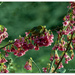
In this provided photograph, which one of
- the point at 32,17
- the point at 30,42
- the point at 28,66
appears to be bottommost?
the point at 28,66

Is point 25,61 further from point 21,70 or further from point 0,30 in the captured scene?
point 0,30

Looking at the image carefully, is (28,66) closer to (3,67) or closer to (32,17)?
(3,67)

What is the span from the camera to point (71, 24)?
4.67ft

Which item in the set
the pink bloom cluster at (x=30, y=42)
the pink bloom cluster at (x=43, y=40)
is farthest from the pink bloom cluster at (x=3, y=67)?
the pink bloom cluster at (x=43, y=40)

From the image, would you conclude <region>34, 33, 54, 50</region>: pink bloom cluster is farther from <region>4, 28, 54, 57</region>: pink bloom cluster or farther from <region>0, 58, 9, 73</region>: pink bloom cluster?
<region>0, 58, 9, 73</region>: pink bloom cluster

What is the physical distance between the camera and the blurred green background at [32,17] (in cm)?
175

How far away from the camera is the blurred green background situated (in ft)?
5.73

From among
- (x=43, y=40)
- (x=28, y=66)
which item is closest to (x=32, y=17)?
(x=28, y=66)

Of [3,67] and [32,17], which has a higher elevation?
[32,17]

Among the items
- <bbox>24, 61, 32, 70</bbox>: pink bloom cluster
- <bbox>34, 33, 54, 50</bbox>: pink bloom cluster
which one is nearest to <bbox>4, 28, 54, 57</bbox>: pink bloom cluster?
<bbox>34, 33, 54, 50</bbox>: pink bloom cluster

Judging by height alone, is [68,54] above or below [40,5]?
below

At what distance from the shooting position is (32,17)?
182 centimetres

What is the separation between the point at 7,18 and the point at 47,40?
0.83 metres

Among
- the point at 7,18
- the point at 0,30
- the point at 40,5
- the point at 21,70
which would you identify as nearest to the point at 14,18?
the point at 7,18
